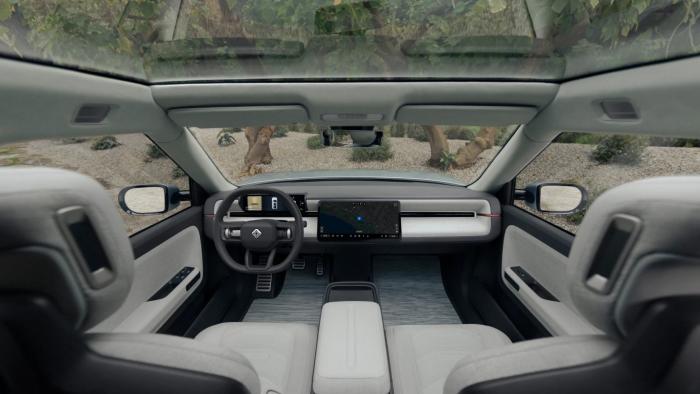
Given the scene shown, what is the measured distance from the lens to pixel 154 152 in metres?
2.79

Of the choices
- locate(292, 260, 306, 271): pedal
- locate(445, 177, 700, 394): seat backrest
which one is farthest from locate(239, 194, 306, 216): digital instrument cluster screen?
locate(445, 177, 700, 394): seat backrest

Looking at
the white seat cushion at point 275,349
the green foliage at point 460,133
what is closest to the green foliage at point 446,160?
the green foliage at point 460,133

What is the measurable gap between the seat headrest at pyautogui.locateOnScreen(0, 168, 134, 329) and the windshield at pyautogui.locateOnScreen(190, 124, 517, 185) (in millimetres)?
1880

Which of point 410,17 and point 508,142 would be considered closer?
point 410,17

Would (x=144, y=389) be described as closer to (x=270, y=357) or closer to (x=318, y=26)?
(x=270, y=357)

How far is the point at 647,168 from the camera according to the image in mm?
2256

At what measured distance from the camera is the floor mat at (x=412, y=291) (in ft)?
11.1

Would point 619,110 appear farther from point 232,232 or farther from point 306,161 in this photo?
point 306,161

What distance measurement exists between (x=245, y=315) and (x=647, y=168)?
3077mm

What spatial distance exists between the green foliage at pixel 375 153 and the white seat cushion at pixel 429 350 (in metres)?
1.25

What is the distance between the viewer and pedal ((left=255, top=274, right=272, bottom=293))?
3.64 metres

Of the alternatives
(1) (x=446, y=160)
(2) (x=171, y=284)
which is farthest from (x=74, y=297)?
(1) (x=446, y=160)

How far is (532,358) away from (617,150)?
7.44ft

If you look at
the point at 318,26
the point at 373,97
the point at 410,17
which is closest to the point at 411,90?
the point at 373,97
